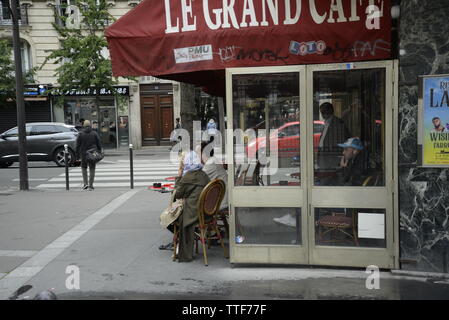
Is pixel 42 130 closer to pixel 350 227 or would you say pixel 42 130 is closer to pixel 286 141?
pixel 286 141

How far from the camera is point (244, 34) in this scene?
537 cm

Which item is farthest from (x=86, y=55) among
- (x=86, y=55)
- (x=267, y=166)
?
(x=267, y=166)

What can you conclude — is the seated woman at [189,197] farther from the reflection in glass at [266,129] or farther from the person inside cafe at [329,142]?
the person inside cafe at [329,142]

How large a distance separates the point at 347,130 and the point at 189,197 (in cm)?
204

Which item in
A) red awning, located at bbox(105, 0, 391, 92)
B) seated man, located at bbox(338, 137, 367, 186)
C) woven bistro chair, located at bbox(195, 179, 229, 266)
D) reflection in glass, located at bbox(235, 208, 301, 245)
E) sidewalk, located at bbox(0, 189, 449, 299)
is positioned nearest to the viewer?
sidewalk, located at bbox(0, 189, 449, 299)

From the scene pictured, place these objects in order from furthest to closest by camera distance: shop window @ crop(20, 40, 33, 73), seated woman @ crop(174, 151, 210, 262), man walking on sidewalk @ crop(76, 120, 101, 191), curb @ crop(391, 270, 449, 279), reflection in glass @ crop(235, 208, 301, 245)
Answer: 1. shop window @ crop(20, 40, 33, 73)
2. man walking on sidewalk @ crop(76, 120, 101, 191)
3. seated woman @ crop(174, 151, 210, 262)
4. reflection in glass @ crop(235, 208, 301, 245)
5. curb @ crop(391, 270, 449, 279)

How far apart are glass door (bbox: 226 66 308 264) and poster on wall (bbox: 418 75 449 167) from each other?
49.0 inches

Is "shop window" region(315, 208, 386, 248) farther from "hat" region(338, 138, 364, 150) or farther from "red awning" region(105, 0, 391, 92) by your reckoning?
"red awning" region(105, 0, 391, 92)

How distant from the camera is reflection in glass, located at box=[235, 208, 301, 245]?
5527 millimetres

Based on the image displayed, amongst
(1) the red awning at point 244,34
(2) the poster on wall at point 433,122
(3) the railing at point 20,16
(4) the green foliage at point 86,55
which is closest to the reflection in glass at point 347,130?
(1) the red awning at point 244,34

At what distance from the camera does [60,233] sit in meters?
7.60

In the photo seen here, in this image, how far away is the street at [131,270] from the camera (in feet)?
15.9

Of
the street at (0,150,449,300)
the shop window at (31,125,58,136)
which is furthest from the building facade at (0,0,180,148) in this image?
the street at (0,150,449,300)

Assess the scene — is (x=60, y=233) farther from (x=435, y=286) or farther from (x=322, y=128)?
(x=435, y=286)
